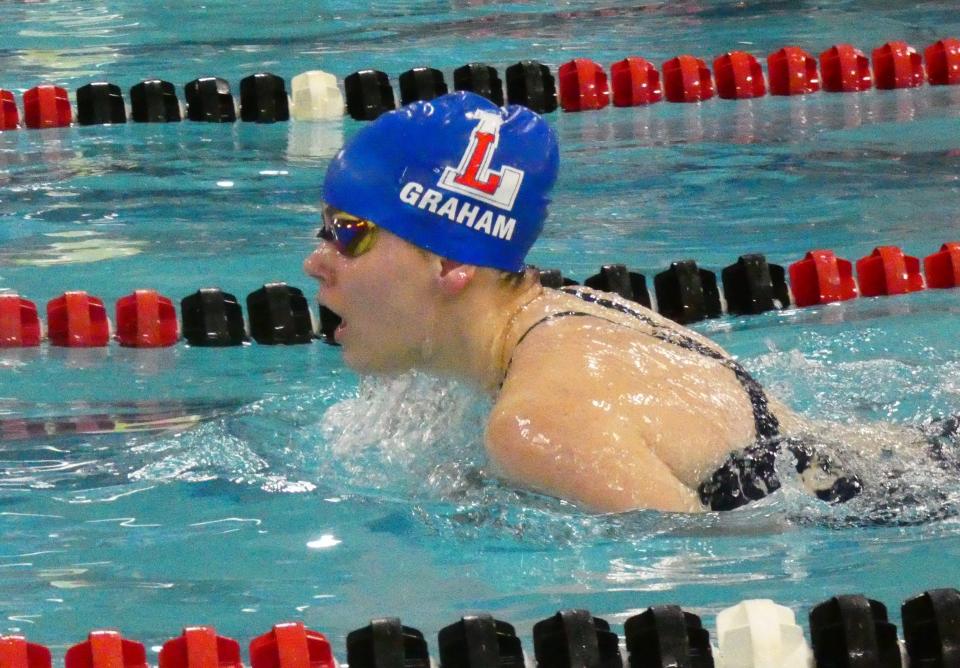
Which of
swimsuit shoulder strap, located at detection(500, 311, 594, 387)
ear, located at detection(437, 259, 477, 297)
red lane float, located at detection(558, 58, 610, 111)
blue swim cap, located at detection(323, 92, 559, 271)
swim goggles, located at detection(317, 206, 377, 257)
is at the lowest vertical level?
swimsuit shoulder strap, located at detection(500, 311, 594, 387)

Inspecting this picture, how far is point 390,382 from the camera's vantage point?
10.6 ft

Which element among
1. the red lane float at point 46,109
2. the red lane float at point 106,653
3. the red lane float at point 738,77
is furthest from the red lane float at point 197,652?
the red lane float at point 738,77

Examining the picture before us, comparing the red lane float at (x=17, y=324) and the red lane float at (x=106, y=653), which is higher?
the red lane float at (x=17, y=324)

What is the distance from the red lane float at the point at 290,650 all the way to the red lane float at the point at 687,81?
15.4ft

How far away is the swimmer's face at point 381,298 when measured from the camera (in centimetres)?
283

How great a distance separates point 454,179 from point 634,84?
3814 millimetres

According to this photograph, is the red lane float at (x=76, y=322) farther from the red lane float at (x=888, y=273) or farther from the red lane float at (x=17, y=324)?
the red lane float at (x=888, y=273)

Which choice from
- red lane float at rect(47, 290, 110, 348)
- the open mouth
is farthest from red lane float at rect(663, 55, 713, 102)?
red lane float at rect(47, 290, 110, 348)

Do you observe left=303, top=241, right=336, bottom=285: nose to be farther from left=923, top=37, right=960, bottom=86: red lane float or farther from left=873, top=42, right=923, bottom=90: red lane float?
left=923, top=37, right=960, bottom=86: red lane float

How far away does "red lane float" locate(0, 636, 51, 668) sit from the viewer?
87.7 inches

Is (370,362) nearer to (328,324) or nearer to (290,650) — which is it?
(290,650)

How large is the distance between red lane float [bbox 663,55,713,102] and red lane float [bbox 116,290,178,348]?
3.03 meters

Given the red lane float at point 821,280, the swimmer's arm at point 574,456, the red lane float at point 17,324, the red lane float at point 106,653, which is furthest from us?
the red lane float at point 821,280

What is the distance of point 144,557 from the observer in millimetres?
2820
